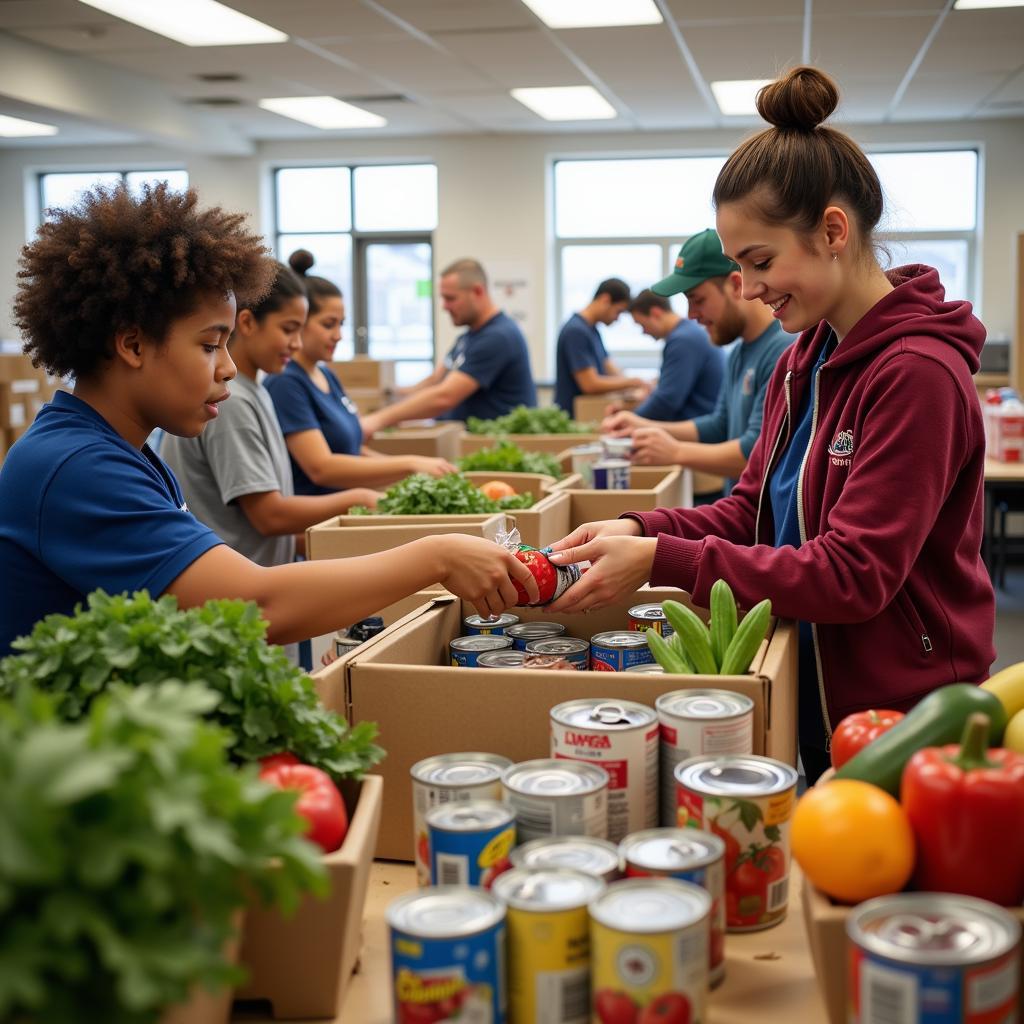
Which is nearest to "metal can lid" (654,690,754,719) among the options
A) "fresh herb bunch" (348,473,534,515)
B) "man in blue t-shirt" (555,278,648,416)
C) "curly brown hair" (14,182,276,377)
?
"curly brown hair" (14,182,276,377)

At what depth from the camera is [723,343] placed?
12.8 ft

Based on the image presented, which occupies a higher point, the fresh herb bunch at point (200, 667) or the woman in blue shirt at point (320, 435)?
the woman in blue shirt at point (320, 435)

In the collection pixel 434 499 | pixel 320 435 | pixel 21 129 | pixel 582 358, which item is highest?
pixel 21 129

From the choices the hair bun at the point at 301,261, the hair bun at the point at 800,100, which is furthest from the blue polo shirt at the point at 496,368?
the hair bun at the point at 800,100

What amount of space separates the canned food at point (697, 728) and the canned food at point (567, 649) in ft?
1.09

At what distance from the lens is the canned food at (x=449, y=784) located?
3.76 feet

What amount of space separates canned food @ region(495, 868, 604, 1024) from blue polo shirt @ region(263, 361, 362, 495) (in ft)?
8.94

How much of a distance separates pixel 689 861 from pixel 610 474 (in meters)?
2.34

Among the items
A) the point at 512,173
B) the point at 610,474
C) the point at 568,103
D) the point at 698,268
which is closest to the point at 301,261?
the point at 698,268

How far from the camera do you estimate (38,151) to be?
11.8 m

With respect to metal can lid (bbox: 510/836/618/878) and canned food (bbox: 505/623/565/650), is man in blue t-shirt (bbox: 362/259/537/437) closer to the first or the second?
canned food (bbox: 505/623/565/650)

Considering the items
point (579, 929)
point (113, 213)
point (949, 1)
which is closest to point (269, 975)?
point (579, 929)

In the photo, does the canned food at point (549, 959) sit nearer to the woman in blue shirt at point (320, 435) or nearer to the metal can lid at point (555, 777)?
the metal can lid at point (555, 777)

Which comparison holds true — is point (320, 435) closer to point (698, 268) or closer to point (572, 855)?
point (698, 268)
